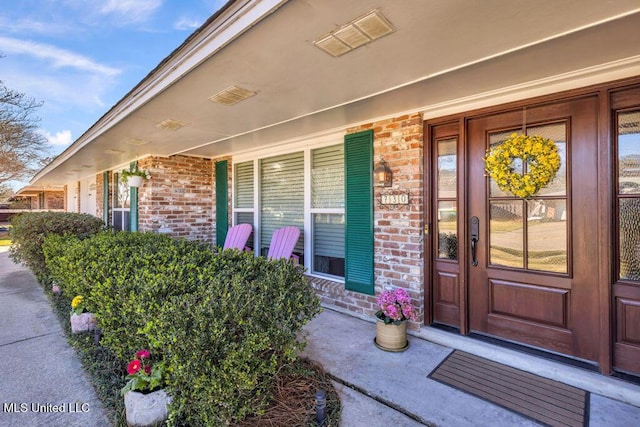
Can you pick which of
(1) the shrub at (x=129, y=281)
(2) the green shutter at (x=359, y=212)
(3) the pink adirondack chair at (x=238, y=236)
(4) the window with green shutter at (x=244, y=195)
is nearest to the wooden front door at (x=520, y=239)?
(2) the green shutter at (x=359, y=212)

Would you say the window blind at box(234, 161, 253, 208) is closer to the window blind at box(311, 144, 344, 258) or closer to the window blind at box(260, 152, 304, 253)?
the window blind at box(260, 152, 304, 253)

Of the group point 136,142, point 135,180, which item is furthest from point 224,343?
point 135,180

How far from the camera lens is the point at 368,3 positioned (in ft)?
4.46

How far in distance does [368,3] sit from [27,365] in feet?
11.5

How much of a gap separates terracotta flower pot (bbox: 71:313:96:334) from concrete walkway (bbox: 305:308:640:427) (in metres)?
2.18

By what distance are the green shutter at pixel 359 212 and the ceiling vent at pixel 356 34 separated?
1616mm

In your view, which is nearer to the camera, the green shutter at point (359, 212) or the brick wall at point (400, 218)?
the brick wall at point (400, 218)

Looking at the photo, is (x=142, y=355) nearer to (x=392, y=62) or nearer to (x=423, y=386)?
(x=423, y=386)

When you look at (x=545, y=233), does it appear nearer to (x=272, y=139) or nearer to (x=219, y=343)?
(x=219, y=343)

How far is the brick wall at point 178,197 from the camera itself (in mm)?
5211

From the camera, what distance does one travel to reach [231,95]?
2.54 meters

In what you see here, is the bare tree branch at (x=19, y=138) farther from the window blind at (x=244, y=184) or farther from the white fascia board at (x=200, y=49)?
the white fascia board at (x=200, y=49)

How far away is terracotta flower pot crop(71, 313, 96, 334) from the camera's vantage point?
292 cm

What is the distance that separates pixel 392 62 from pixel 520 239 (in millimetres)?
1833
